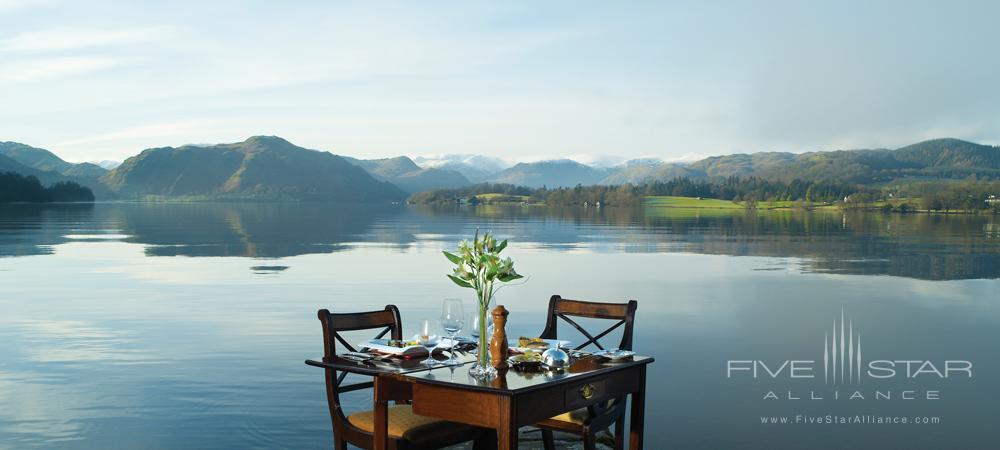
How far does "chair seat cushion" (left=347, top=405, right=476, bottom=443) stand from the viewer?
508cm

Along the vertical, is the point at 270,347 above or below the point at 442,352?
below

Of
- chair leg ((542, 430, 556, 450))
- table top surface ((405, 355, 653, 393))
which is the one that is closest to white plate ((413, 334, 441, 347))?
table top surface ((405, 355, 653, 393))

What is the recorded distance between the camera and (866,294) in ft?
56.3

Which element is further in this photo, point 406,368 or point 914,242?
point 914,242

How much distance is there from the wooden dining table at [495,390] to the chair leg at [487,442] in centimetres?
60

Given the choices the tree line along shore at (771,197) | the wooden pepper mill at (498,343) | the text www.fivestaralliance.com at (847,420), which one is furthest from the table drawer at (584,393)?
the tree line along shore at (771,197)

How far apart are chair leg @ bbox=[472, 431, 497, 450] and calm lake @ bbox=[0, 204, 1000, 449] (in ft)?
5.34

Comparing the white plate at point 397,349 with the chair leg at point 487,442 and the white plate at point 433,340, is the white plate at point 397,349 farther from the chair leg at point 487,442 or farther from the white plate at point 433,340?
the chair leg at point 487,442

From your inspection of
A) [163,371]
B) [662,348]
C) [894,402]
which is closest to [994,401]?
[894,402]

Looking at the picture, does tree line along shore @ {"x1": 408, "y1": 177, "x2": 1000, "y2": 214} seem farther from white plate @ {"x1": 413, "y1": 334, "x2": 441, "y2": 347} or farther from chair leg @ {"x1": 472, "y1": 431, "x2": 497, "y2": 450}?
white plate @ {"x1": 413, "y1": 334, "x2": 441, "y2": 347}

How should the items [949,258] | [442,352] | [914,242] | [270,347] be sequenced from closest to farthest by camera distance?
1. [442,352]
2. [270,347]
3. [949,258]
4. [914,242]

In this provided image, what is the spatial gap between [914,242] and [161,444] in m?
36.2

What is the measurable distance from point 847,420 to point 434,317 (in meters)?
6.80

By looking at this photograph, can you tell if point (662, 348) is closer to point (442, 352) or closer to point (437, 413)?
point (442, 352)
